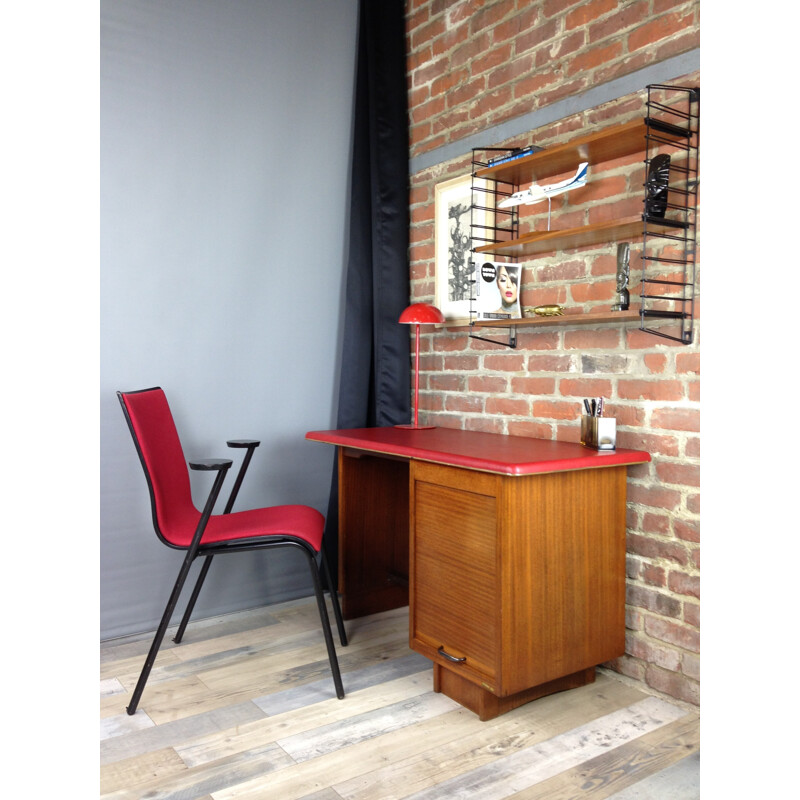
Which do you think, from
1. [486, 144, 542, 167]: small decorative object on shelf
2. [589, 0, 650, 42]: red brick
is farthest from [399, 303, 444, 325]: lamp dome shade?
[589, 0, 650, 42]: red brick

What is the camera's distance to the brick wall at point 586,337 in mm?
2160

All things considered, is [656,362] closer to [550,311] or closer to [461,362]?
[550,311]

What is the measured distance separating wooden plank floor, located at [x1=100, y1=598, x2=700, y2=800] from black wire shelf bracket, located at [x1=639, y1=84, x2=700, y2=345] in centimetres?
119

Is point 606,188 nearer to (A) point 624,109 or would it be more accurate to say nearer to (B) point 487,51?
(A) point 624,109

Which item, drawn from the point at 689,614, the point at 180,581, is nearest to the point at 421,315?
the point at 180,581

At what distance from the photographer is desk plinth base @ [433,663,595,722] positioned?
208 cm

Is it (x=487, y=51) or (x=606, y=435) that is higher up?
(x=487, y=51)

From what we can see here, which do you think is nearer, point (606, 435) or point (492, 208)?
point (606, 435)

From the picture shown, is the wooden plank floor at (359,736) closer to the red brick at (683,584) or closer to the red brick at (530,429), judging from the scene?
the red brick at (683,584)

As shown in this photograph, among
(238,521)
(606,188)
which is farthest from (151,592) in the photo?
(606,188)

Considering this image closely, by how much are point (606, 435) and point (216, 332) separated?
1705 mm

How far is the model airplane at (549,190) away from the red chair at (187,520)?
1393mm

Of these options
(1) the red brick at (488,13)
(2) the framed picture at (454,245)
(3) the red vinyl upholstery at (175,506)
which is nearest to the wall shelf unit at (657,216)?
(2) the framed picture at (454,245)
